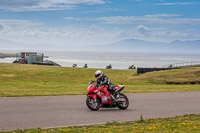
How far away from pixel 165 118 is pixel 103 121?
2.09 m

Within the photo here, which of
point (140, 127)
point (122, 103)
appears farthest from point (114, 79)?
point (140, 127)

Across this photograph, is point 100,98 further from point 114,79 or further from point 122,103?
point 114,79

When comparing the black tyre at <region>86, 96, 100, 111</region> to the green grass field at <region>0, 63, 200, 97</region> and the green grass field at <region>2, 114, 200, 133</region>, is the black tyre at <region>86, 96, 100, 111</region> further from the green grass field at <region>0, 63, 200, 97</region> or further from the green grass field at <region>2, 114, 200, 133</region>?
the green grass field at <region>0, 63, 200, 97</region>

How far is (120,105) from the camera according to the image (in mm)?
12898

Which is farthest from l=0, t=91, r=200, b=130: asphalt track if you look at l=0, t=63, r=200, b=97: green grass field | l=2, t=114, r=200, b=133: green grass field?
l=0, t=63, r=200, b=97: green grass field

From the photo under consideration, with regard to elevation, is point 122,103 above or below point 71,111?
above

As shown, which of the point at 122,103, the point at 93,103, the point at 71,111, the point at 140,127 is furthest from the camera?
the point at 122,103

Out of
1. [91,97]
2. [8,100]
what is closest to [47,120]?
[91,97]

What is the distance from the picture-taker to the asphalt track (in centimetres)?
983

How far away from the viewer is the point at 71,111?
39.2 ft

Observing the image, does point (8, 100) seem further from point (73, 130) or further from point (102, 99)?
point (73, 130)

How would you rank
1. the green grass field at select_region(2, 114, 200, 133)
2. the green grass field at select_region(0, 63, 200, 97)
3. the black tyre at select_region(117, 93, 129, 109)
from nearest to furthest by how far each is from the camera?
the green grass field at select_region(2, 114, 200, 133), the black tyre at select_region(117, 93, 129, 109), the green grass field at select_region(0, 63, 200, 97)

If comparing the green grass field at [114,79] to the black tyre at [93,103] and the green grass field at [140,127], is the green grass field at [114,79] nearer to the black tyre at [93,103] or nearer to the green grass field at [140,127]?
the black tyre at [93,103]

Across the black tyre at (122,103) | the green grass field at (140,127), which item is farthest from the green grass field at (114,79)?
the green grass field at (140,127)
